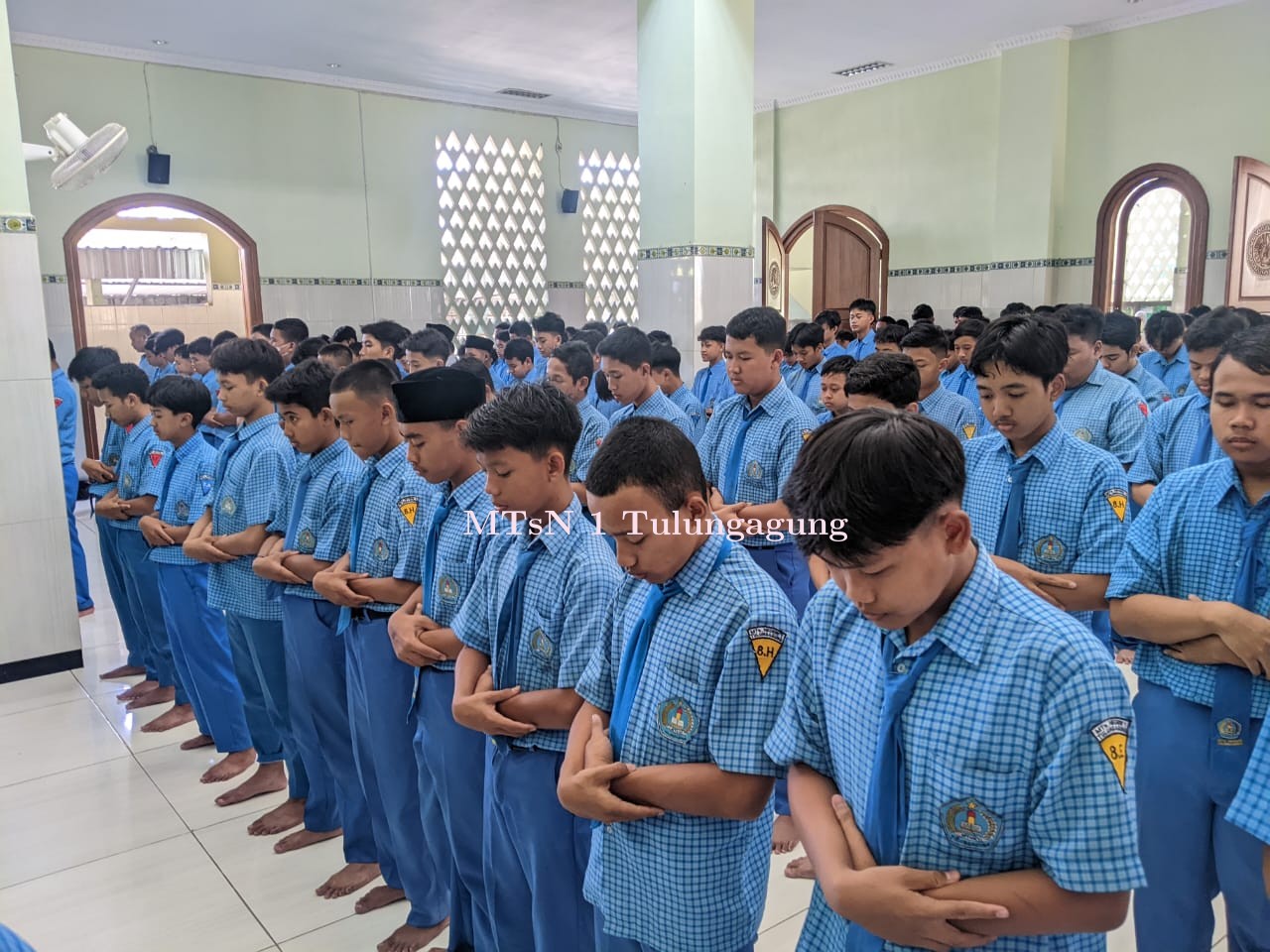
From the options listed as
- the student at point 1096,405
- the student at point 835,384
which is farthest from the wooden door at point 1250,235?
the student at point 835,384

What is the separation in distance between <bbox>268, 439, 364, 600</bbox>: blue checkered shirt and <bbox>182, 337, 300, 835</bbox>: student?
0.82 ft

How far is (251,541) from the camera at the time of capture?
3.13 metres

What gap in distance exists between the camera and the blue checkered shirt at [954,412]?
428cm

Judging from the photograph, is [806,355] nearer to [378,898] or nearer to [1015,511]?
[1015,511]

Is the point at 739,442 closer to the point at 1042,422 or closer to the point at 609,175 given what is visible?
the point at 1042,422

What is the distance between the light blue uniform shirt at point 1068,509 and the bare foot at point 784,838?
1.26 meters

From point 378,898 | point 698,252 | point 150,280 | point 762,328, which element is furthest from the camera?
point 150,280

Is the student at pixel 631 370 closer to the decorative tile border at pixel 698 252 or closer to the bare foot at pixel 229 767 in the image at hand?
the bare foot at pixel 229 767

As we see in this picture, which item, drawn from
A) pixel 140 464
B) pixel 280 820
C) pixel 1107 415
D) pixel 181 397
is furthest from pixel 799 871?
pixel 140 464

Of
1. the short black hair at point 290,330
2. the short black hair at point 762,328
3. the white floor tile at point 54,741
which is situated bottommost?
the white floor tile at point 54,741

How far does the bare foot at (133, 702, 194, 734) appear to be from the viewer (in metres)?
4.09

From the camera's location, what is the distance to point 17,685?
4605mm

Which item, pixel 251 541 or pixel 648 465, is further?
pixel 251 541

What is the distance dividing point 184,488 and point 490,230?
805cm
